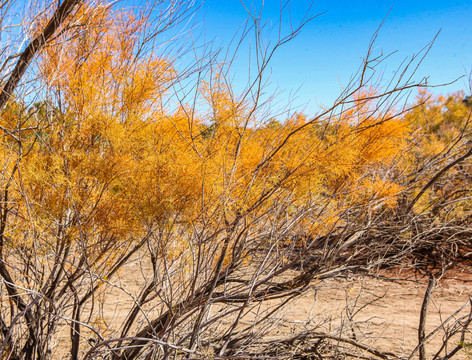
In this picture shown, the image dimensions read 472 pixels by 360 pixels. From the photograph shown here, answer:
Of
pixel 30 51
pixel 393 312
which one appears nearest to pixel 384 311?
pixel 393 312

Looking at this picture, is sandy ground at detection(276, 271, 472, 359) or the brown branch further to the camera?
sandy ground at detection(276, 271, 472, 359)

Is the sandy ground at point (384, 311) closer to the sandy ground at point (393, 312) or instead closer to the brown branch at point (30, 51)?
the sandy ground at point (393, 312)

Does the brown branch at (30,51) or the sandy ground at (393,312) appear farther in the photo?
the sandy ground at (393,312)

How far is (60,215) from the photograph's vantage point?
3.07 meters

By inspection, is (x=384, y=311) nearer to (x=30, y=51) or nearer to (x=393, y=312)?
(x=393, y=312)

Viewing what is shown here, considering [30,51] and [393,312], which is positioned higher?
[30,51]

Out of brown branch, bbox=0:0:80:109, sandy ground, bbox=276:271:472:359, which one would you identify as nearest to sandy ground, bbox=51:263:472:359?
sandy ground, bbox=276:271:472:359

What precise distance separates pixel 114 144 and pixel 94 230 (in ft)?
2.52

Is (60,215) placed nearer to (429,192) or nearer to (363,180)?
(363,180)

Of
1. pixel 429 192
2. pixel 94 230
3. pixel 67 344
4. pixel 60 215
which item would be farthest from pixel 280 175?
pixel 429 192

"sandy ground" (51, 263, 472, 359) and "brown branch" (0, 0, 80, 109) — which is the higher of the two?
"brown branch" (0, 0, 80, 109)

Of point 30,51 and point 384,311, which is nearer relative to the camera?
point 30,51

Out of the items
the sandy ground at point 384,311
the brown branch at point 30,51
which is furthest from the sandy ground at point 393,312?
the brown branch at point 30,51

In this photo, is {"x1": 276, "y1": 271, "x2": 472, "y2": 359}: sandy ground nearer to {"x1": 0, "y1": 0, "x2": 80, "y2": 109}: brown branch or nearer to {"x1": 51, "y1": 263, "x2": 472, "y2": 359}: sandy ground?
{"x1": 51, "y1": 263, "x2": 472, "y2": 359}: sandy ground
